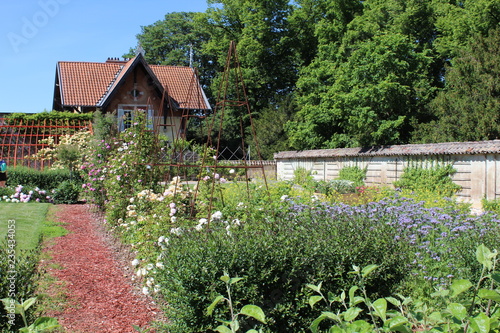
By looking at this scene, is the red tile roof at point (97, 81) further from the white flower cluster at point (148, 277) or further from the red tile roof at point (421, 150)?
the white flower cluster at point (148, 277)

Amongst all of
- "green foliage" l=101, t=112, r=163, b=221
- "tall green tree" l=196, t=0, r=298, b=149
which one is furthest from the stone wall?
"tall green tree" l=196, t=0, r=298, b=149

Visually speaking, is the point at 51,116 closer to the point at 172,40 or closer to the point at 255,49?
the point at 255,49

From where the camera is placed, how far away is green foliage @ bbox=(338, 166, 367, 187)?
20781mm

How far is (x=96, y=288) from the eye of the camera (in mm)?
5590

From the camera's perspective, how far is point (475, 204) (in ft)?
50.9

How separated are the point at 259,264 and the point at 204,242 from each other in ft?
1.86

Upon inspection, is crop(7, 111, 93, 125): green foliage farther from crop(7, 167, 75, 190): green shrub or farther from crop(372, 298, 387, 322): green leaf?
crop(372, 298, 387, 322): green leaf

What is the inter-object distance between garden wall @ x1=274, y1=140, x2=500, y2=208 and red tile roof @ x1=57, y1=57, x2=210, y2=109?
279 inches

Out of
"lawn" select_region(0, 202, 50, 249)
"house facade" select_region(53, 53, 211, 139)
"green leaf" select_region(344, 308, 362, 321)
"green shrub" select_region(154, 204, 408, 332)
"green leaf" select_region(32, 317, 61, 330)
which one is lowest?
"lawn" select_region(0, 202, 50, 249)

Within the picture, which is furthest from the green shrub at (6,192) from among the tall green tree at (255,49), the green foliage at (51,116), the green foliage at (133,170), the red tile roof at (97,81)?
the tall green tree at (255,49)

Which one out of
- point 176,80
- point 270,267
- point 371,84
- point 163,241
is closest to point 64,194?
point 163,241

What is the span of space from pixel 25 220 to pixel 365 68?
18194 millimetres

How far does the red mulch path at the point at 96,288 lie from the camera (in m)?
4.57

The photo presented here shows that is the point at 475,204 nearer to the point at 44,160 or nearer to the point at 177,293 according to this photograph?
the point at 177,293
